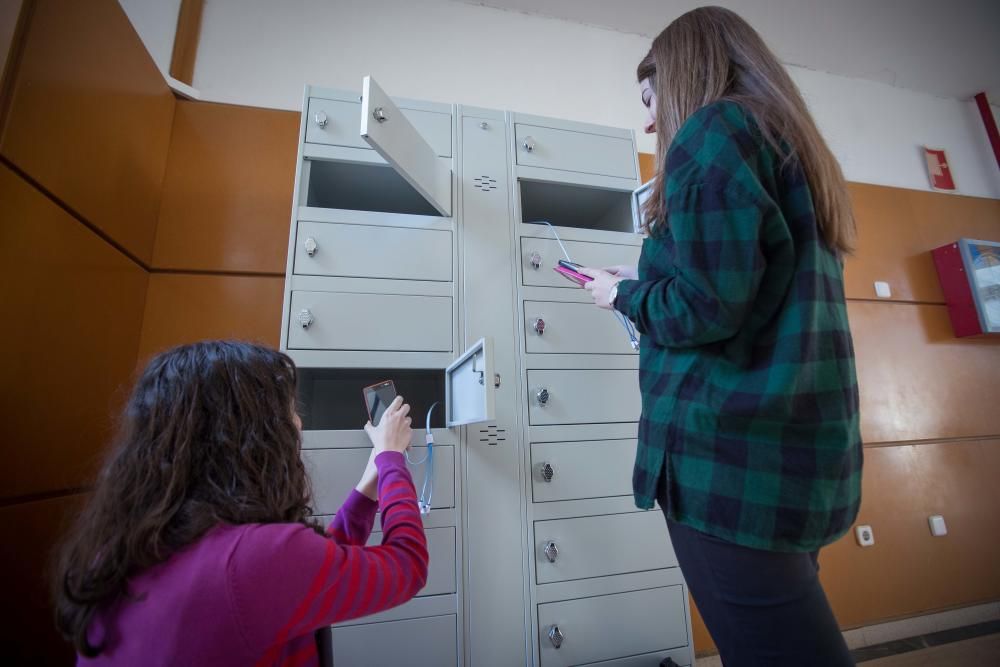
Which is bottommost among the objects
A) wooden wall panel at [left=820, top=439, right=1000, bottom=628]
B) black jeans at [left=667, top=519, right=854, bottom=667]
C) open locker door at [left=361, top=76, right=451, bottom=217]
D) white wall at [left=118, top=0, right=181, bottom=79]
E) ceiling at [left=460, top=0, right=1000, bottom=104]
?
wooden wall panel at [left=820, top=439, right=1000, bottom=628]

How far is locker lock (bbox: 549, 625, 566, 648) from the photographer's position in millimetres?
1225

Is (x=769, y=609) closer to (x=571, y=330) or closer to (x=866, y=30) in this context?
(x=571, y=330)

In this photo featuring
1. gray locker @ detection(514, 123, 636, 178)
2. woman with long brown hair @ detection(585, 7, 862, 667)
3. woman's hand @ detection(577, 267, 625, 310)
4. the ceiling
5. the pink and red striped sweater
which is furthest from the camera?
the ceiling

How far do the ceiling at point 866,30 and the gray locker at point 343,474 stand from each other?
99.1 inches

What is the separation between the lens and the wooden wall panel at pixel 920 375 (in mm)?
2387

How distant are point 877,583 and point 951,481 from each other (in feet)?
2.54

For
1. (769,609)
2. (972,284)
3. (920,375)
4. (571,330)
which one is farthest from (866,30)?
(769,609)

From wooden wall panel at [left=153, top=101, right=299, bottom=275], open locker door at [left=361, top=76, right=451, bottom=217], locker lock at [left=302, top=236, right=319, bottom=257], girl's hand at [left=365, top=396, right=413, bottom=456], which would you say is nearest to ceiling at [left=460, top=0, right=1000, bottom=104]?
wooden wall panel at [left=153, top=101, right=299, bottom=275]

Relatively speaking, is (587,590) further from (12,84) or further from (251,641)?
(12,84)

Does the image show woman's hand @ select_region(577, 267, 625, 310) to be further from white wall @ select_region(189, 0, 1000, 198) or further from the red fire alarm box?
the red fire alarm box

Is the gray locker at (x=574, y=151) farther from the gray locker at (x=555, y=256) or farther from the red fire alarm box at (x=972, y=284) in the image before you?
the red fire alarm box at (x=972, y=284)

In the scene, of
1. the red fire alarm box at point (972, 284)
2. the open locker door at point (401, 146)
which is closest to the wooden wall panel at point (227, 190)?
the open locker door at point (401, 146)

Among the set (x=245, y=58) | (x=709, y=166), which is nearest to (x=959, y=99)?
(x=709, y=166)

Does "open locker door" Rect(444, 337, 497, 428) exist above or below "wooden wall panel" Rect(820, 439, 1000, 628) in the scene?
above
